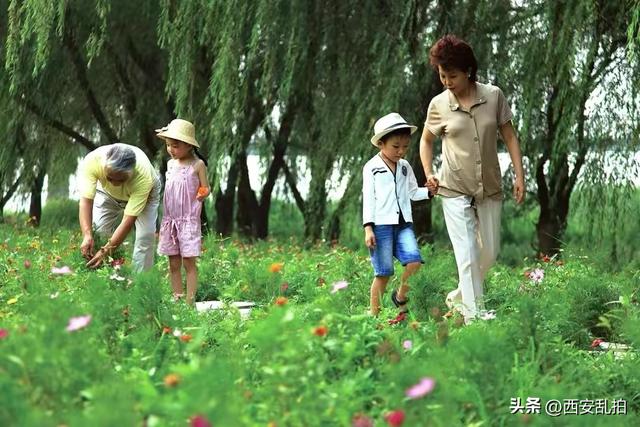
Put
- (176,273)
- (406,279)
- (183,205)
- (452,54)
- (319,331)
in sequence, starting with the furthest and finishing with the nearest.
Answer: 1. (176,273)
2. (183,205)
3. (406,279)
4. (452,54)
5. (319,331)

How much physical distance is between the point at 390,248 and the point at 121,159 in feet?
5.23

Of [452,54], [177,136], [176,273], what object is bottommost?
[176,273]

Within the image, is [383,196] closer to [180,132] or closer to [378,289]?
[378,289]

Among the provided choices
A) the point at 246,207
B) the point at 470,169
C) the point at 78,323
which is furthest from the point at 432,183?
the point at 246,207

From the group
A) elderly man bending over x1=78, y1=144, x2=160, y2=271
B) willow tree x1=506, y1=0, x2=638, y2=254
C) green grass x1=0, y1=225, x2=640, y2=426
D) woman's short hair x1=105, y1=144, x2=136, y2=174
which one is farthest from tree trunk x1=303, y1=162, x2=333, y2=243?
green grass x1=0, y1=225, x2=640, y2=426

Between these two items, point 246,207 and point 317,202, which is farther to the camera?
point 246,207

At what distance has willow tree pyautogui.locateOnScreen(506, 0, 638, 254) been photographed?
7355 mm

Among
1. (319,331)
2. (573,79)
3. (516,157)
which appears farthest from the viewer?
(573,79)

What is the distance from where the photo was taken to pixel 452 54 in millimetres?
4977

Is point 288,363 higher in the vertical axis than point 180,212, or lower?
lower

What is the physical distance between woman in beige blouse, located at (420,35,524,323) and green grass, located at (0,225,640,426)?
0.99 ft

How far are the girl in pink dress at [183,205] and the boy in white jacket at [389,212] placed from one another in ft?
3.93

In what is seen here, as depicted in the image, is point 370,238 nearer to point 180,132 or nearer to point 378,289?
point 378,289

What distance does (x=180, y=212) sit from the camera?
240 inches
